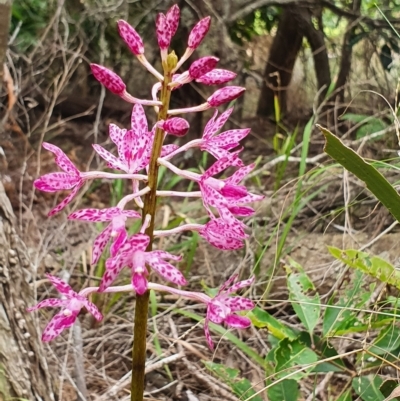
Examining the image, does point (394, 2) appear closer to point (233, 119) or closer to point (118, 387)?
point (233, 119)

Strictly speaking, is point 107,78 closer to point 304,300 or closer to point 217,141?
point 217,141

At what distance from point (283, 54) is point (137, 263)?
10.5 ft

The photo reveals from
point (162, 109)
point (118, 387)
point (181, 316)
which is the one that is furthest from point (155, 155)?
point (181, 316)

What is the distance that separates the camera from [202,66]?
31.8 inches

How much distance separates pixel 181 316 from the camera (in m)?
2.11

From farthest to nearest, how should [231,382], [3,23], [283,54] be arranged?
[283,54] → [3,23] → [231,382]

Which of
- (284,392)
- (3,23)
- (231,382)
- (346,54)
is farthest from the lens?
(346,54)

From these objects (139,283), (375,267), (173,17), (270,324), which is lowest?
(270,324)

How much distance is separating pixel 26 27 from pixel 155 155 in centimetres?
311

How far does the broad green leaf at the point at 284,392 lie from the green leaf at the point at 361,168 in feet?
1.48

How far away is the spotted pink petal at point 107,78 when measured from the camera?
81cm

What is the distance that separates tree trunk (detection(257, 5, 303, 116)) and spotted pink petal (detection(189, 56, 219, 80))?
9.20 feet

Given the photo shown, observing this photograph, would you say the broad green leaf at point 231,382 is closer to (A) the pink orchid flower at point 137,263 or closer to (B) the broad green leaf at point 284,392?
(B) the broad green leaf at point 284,392

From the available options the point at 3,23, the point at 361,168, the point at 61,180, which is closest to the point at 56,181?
the point at 61,180
